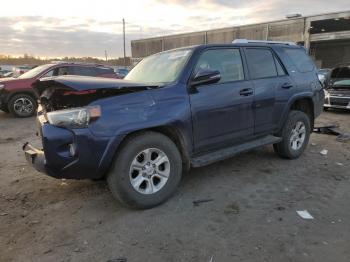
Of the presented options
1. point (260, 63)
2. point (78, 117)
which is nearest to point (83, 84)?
point (78, 117)

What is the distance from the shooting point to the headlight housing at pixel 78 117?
3.78 m

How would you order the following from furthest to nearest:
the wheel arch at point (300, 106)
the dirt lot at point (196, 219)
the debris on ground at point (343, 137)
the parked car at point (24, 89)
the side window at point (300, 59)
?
the parked car at point (24, 89) → the debris on ground at point (343, 137) → the side window at point (300, 59) → the wheel arch at point (300, 106) → the dirt lot at point (196, 219)

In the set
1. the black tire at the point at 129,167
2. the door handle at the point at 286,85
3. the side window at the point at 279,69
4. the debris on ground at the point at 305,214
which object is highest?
the side window at the point at 279,69

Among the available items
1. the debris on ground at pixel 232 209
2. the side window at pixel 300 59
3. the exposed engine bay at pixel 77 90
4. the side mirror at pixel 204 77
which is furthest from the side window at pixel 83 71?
the debris on ground at pixel 232 209

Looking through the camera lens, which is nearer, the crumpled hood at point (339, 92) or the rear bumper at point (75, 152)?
the rear bumper at point (75, 152)

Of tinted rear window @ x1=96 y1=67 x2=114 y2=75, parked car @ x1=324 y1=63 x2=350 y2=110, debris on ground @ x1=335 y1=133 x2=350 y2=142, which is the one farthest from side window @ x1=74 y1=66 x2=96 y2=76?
debris on ground @ x1=335 y1=133 x2=350 y2=142

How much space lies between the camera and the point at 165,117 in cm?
423

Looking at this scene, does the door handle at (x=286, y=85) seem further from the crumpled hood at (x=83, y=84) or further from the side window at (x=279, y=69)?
the crumpled hood at (x=83, y=84)

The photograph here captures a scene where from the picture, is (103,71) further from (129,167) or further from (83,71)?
(129,167)

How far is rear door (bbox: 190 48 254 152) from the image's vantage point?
4.62 metres

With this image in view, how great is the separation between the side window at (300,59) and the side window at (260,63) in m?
0.57

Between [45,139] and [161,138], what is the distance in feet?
4.08

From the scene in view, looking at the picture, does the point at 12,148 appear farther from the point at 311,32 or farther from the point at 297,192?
the point at 311,32

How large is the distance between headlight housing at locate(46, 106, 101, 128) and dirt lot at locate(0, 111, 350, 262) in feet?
3.48
